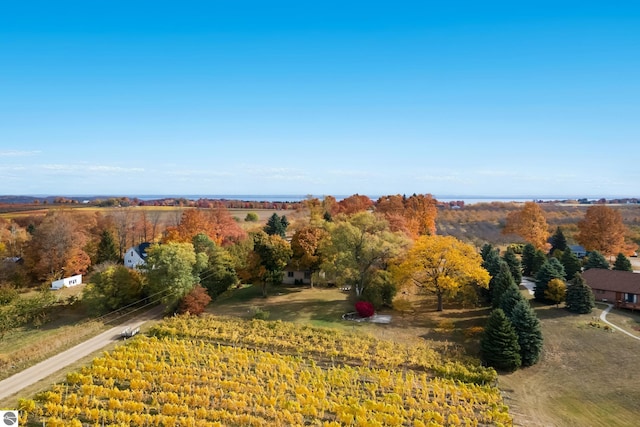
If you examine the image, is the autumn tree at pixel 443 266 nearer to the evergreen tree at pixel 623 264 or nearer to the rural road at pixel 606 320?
the rural road at pixel 606 320

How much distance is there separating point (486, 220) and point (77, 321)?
320 ft

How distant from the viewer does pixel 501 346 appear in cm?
2461

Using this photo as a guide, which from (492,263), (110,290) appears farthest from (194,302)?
(492,263)

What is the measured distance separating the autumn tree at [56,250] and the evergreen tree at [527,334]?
160 ft

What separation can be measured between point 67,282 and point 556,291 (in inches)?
2118

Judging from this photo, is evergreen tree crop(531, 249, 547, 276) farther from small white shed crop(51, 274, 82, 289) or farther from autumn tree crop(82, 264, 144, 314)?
small white shed crop(51, 274, 82, 289)

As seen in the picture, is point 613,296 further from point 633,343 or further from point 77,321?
point 77,321

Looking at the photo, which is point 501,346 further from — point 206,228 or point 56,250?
point 56,250

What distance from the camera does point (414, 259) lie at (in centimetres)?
3484

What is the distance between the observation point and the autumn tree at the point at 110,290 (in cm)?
3466

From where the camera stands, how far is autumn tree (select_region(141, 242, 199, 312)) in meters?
35.0

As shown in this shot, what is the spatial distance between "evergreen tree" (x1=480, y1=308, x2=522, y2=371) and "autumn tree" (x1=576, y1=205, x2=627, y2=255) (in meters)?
39.3

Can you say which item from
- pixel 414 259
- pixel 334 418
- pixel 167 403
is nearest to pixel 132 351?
pixel 167 403

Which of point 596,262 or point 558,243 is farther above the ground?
point 558,243
